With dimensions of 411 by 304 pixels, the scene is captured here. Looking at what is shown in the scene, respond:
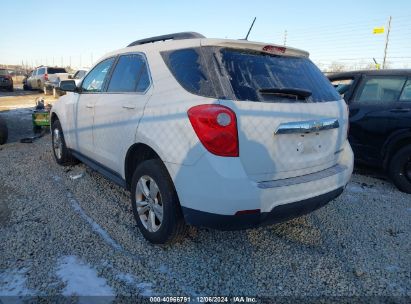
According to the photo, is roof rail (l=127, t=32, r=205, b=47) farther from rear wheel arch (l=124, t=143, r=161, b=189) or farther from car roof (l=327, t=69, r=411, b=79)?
car roof (l=327, t=69, r=411, b=79)

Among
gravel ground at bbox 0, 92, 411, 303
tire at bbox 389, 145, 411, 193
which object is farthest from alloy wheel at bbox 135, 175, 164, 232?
tire at bbox 389, 145, 411, 193

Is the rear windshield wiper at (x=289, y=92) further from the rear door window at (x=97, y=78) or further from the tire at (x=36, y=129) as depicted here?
the tire at (x=36, y=129)

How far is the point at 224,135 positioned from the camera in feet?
7.61

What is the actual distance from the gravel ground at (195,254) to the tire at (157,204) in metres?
0.17

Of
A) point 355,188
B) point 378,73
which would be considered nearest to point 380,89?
point 378,73

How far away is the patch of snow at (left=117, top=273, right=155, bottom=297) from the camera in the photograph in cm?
241

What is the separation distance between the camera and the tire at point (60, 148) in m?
5.14

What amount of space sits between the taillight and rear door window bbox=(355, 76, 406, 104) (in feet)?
11.5

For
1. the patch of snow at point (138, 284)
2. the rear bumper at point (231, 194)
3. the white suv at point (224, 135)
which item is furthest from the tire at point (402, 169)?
the patch of snow at point (138, 284)

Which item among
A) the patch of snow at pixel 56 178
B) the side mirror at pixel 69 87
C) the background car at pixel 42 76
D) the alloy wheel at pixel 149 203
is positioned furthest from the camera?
the background car at pixel 42 76

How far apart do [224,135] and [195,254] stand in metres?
1.17

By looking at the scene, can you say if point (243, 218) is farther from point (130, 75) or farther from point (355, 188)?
point (355, 188)

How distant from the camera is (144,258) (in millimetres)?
2838

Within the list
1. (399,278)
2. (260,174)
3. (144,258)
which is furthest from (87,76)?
(399,278)
